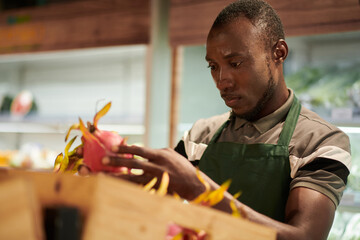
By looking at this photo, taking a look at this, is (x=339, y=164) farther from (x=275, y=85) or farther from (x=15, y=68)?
(x=15, y=68)

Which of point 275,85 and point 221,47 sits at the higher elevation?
point 221,47

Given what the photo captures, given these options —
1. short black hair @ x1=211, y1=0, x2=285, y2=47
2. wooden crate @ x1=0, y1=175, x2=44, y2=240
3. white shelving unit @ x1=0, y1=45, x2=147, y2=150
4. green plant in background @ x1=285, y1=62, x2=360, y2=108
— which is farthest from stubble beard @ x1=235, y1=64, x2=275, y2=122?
white shelving unit @ x1=0, y1=45, x2=147, y2=150

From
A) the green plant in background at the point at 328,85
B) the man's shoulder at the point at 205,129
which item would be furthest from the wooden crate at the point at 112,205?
the green plant in background at the point at 328,85

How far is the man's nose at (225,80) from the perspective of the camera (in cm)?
132

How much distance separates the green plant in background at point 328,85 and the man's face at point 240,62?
1228mm

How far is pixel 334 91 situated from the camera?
248 cm

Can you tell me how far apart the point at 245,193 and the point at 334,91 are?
4.62 ft

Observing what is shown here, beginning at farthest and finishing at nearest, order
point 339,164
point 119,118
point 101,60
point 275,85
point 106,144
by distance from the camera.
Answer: point 101,60 → point 119,118 → point 275,85 → point 339,164 → point 106,144

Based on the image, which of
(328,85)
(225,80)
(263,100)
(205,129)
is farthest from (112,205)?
(328,85)

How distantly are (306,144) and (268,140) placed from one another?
0.47 ft

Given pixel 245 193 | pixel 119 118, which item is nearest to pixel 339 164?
pixel 245 193

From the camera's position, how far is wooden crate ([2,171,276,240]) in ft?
1.84

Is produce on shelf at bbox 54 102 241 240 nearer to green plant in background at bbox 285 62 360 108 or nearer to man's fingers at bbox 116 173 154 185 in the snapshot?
man's fingers at bbox 116 173 154 185

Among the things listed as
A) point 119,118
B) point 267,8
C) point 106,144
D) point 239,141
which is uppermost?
point 267,8
